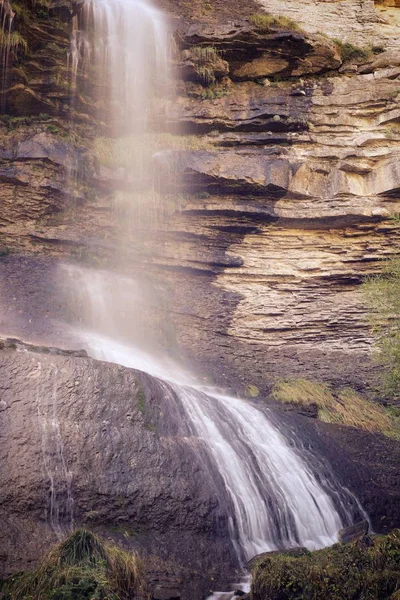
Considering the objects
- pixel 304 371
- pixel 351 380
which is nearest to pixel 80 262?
pixel 304 371

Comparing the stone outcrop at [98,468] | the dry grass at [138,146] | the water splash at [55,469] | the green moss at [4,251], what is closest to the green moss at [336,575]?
the stone outcrop at [98,468]

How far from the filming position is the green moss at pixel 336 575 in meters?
5.52

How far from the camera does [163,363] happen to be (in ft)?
49.9

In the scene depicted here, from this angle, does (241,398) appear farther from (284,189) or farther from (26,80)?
(26,80)

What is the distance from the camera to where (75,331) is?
47.6ft

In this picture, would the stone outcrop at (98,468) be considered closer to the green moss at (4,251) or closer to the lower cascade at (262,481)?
the lower cascade at (262,481)

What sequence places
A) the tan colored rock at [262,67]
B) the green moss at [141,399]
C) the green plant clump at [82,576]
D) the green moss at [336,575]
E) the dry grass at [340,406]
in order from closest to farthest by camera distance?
1. the green plant clump at [82,576]
2. the green moss at [336,575]
3. the green moss at [141,399]
4. the dry grass at [340,406]
5. the tan colored rock at [262,67]

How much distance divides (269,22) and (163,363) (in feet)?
46.1

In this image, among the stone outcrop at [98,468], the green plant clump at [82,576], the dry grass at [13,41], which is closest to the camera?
the green plant clump at [82,576]

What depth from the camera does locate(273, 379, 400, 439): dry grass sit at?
14047mm

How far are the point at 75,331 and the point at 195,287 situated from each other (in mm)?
5118

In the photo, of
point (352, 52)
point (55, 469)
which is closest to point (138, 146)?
point (352, 52)

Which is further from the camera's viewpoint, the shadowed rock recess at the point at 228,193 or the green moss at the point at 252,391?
the shadowed rock recess at the point at 228,193

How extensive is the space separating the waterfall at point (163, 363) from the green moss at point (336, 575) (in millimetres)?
2130
